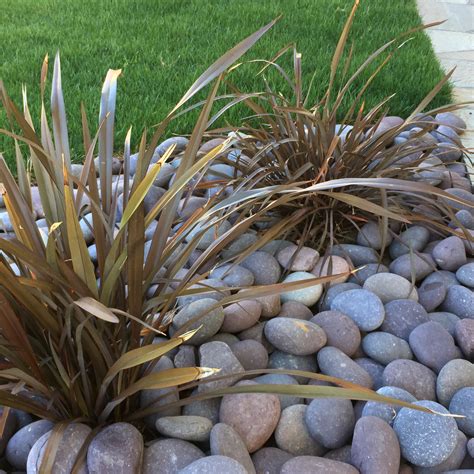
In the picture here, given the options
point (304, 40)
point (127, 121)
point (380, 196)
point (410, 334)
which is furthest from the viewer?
point (304, 40)

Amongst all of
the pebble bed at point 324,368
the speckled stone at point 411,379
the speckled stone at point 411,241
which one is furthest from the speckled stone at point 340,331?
the speckled stone at point 411,241

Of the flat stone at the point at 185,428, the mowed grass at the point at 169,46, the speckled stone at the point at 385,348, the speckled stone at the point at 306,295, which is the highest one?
the mowed grass at the point at 169,46

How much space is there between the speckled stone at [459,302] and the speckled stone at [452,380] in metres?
0.27

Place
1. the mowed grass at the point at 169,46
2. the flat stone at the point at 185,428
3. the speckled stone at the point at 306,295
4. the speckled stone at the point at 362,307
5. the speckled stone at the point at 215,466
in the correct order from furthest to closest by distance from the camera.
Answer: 1. the mowed grass at the point at 169,46
2. the speckled stone at the point at 306,295
3. the speckled stone at the point at 362,307
4. the flat stone at the point at 185,428
5. the speckled stone at the point at 215,466

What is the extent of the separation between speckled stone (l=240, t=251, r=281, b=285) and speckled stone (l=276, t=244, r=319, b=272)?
0.04 meters

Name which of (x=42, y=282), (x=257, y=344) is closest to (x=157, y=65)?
(x=257, y=344)

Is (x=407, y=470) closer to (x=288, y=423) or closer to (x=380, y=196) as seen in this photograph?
(x=288, y=423)

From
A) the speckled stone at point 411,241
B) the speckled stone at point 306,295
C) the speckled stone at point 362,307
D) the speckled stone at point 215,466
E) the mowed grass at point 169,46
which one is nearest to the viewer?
the speckled stone at point 215,466

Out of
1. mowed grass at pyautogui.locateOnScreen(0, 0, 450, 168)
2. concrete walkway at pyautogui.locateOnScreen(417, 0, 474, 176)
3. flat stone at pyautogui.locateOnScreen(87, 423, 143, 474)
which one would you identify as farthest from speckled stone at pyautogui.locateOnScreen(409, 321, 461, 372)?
mowed grass at pyautogui.locateOnScreen(0, 0, 450, 168)

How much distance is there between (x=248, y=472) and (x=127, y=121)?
5.86ft

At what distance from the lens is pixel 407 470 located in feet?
3.94

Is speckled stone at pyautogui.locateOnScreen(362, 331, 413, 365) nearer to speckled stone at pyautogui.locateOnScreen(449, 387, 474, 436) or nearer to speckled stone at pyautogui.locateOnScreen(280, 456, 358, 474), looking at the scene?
speckled stone at pyautogui.locateOnScreen(449, 387, 474, 436)

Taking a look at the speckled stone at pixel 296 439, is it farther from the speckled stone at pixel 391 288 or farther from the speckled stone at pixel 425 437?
the speckled stone at pixel 391 288

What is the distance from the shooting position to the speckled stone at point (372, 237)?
187cm
